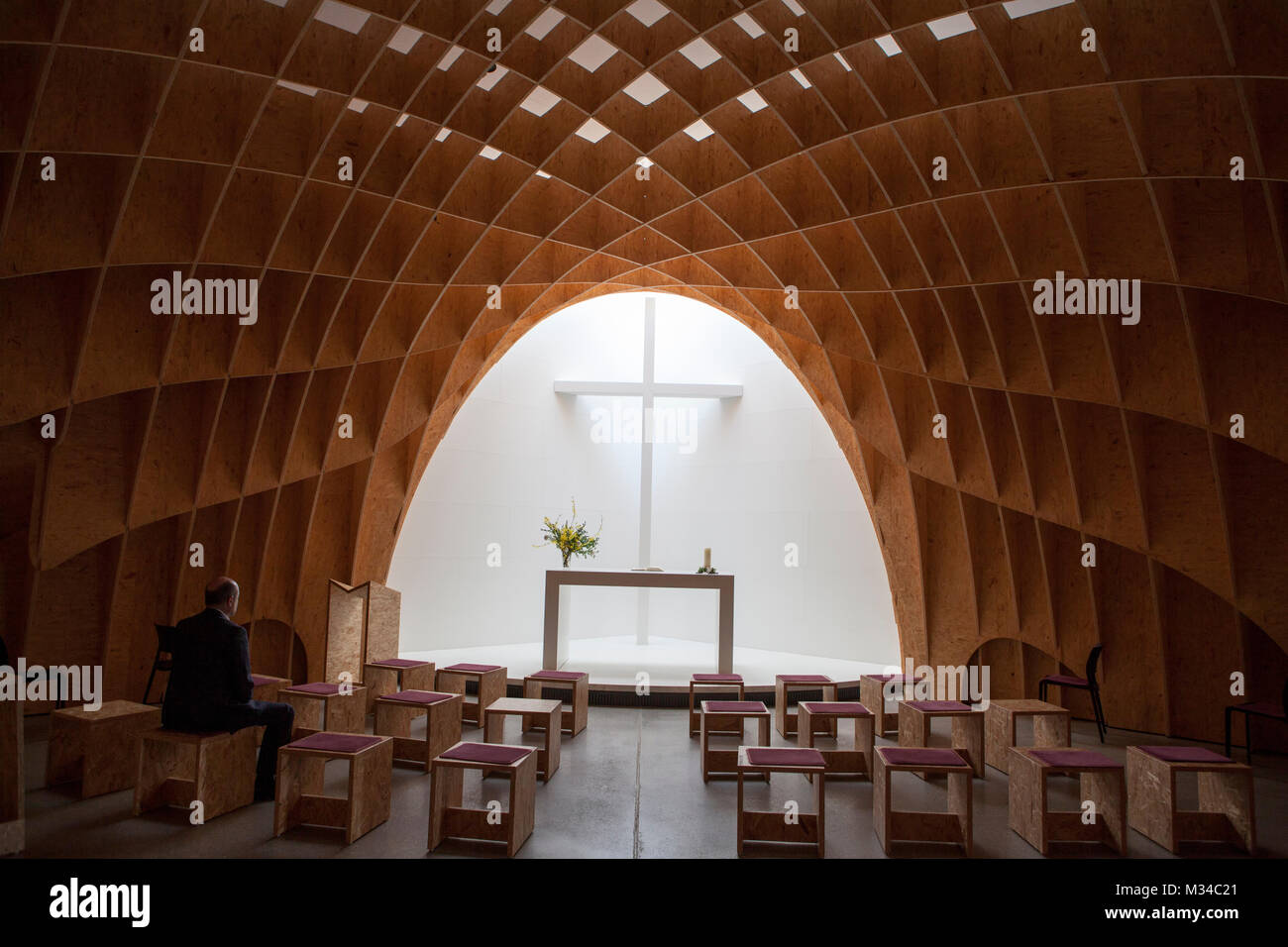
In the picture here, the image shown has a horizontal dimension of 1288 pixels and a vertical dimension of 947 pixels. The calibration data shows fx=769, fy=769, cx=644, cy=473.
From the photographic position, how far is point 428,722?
9.20 meters

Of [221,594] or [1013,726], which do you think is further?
[1013,726]

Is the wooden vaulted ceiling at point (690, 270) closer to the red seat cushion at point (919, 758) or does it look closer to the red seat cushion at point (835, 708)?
the red seat cushion at point (835, 708)

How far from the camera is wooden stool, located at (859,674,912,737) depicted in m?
11.4

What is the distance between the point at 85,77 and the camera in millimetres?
7895

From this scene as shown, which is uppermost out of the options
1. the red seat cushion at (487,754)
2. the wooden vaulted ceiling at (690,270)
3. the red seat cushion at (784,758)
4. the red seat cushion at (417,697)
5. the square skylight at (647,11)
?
the square skylight at (647,11)

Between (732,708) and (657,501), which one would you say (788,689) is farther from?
(657,501)

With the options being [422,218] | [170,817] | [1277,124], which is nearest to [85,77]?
[422,218]

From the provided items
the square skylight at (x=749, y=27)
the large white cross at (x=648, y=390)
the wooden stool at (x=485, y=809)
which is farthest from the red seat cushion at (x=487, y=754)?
the large white cross at (x=648, y=390)

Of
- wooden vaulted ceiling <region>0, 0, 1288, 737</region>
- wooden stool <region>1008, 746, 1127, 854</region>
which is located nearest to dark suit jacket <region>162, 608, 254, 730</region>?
wooden vaulted ceiling <region>0, 0, 1288, 737</region>

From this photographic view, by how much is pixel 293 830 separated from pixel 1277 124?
11776 mm

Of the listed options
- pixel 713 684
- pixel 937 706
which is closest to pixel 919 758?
pixel 937 706

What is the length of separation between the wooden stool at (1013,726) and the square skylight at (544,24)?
984cm

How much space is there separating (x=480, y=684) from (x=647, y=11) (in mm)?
9115

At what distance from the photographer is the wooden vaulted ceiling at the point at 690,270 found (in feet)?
26.7
